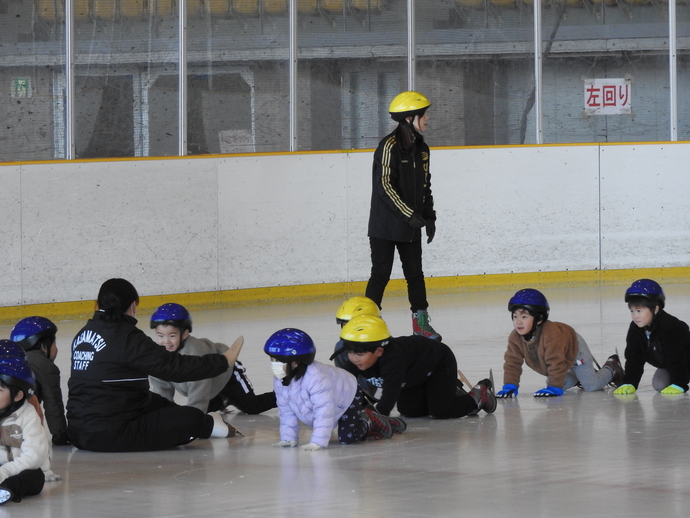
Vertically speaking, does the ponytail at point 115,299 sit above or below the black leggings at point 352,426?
above

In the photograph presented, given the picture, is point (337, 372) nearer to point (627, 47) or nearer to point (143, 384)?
point (143, 384)

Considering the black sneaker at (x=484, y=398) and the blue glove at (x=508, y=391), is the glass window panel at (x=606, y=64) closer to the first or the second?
the blue glove at (x=508, y=391)

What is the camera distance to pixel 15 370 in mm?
4262

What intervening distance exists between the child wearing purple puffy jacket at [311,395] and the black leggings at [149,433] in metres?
0.42

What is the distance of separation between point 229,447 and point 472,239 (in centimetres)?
779

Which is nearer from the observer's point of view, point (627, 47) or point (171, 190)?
point (171, 190)

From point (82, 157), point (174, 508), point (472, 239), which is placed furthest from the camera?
point (472, 239)

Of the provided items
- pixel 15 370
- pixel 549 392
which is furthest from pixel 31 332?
pixel 549 392

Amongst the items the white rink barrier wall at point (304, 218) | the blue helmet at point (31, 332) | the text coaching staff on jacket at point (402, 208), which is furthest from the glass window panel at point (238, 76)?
the blue helmet at point (31, 332)

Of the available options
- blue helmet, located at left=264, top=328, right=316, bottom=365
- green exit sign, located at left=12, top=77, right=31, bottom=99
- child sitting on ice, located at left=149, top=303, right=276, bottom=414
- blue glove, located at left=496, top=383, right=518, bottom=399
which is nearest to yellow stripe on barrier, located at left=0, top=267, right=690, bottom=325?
green exit sign, located at left=12, top=77, right=31, bottom=99

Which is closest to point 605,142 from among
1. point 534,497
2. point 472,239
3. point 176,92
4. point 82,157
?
point 472,239

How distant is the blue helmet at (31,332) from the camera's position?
540 cm

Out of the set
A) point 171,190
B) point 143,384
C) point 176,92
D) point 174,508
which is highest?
point 176,92

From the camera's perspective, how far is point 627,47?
44.6 ft
